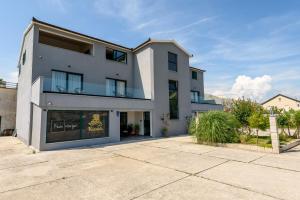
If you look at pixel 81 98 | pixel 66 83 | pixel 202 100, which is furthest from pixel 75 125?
pixel 202 100

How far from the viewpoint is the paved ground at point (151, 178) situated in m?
4.80

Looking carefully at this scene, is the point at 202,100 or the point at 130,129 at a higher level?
the point at 202,100

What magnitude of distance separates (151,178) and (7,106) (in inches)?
873

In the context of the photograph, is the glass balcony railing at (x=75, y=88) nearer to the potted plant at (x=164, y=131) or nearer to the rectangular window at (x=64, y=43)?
the rectangular window at (x=64, y=43)

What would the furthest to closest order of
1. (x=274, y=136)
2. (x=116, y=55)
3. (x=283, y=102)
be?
(x=283, y=102), (x=116, y=55), (x=274, y=136)

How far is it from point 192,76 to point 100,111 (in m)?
16.6

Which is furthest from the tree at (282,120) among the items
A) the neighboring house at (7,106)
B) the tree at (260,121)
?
the neighboring house at (7,106)

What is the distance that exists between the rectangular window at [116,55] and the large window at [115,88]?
2.32m

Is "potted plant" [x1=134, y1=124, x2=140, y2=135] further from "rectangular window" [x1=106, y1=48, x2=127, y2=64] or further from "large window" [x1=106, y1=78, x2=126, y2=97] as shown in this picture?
"rectangular window" [x1=106, y1=48, x2=127, y2=64]

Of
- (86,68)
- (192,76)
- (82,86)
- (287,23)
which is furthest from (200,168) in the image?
(192,76)

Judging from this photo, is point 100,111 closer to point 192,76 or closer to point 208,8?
point 208,8

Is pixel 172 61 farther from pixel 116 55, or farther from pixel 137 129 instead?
pixel 137 129

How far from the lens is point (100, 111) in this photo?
1413 centimetres

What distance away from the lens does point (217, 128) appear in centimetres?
1270
